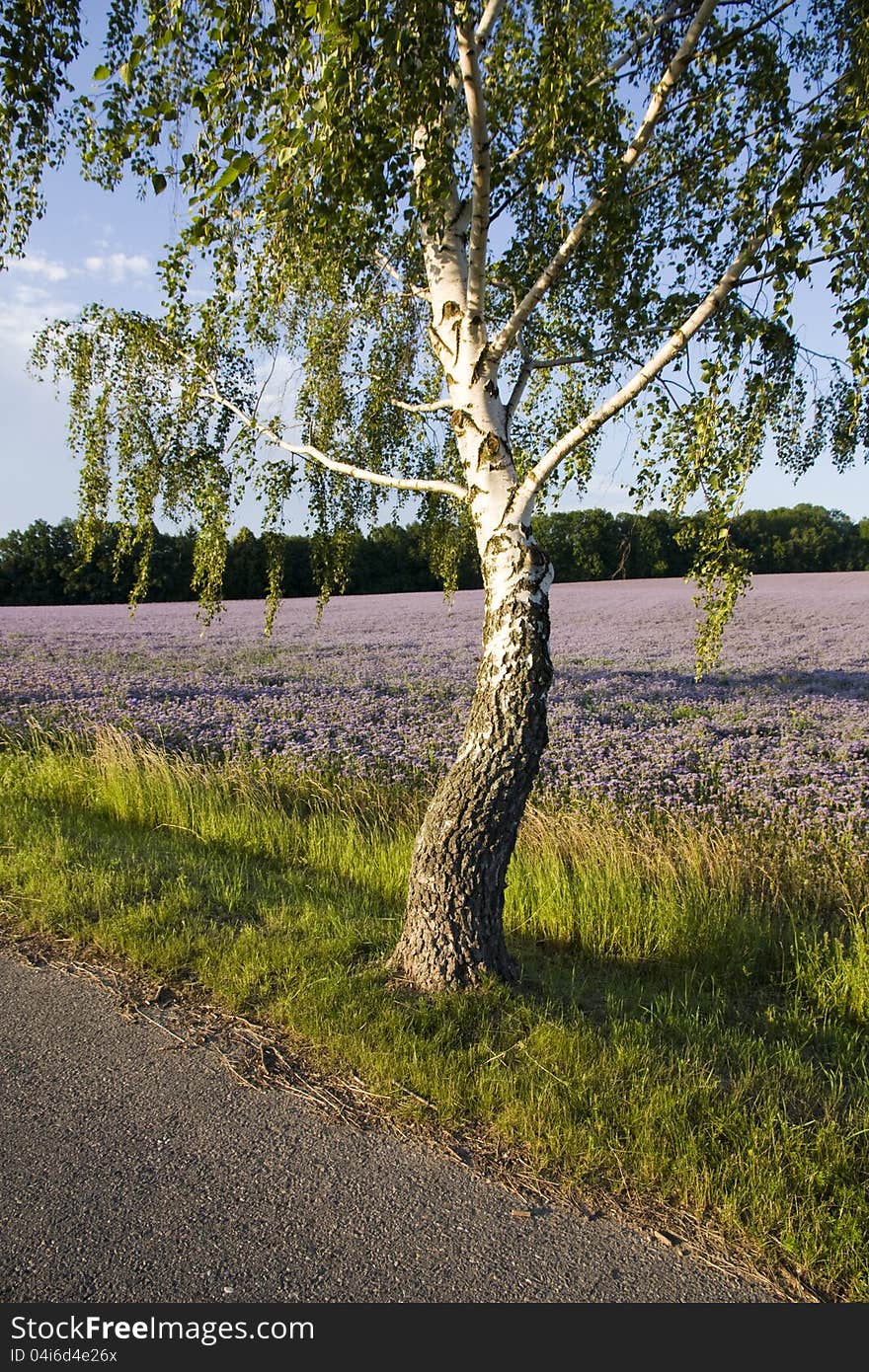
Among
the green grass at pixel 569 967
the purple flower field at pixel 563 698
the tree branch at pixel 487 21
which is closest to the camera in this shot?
the green grass at pixel 569 967

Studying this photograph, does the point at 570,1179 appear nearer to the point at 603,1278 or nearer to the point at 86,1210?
the point at 603,1278

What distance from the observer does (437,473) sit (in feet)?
22.8

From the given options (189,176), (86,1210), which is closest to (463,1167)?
(86,1210)

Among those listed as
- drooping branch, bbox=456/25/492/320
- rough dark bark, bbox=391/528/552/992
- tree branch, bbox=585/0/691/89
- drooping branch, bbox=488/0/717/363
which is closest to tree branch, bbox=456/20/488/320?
drooping branch, bbox=456/25/492/320

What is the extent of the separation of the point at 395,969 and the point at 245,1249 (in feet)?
6.66

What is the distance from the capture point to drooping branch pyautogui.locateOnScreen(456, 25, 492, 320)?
163 inches

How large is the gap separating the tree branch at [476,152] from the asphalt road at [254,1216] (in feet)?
14.2

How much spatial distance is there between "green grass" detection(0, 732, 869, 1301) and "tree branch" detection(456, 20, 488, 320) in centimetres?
393

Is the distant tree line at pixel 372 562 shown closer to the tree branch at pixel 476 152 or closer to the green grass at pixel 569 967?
Result: the green grass at pixel 569 967

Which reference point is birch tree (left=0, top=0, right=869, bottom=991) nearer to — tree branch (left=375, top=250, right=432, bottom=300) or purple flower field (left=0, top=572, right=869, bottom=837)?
tree branch (left=375, top=250, right=432, bottom=300)

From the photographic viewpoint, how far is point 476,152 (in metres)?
4.29

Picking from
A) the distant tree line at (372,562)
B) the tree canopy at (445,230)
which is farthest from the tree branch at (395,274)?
the distant tree line at (372,562)

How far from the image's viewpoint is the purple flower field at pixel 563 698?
339 inches

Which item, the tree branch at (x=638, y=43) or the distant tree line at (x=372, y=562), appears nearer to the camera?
the tree branch at (x=638, y=43)
